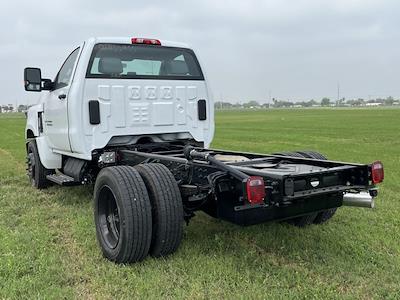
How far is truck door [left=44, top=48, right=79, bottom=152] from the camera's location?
596 centimetres

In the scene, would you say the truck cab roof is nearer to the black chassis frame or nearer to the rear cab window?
the rear cab window

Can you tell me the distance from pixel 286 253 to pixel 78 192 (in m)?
4.23

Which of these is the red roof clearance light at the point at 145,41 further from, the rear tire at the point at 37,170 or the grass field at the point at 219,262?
the rear tire at the point at 37,170

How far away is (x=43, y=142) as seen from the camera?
23.4 ft

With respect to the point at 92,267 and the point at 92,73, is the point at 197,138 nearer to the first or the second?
the point at 92,73

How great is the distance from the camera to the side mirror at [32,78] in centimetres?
637

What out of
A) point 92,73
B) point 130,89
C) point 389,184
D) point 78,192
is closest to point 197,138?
point 130,89

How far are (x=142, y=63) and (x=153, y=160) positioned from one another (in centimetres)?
171

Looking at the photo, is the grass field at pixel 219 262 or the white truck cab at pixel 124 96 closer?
the grass field at pixel 219 262

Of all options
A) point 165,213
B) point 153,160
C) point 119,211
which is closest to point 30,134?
point 153,160

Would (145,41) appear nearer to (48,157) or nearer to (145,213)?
(48,157)

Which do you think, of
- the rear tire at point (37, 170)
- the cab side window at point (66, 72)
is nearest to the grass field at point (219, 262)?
the rear tire at point (37, 170)

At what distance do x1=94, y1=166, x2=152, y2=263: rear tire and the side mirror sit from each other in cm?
254

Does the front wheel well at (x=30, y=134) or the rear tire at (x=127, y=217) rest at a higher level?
the front wheel well at (x=30, y=134)
